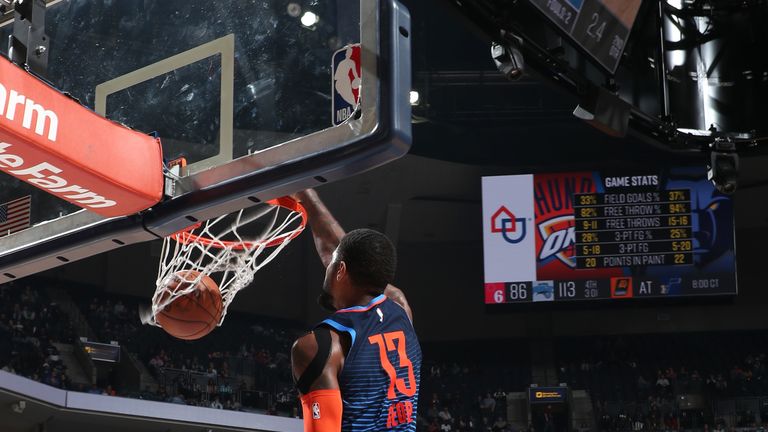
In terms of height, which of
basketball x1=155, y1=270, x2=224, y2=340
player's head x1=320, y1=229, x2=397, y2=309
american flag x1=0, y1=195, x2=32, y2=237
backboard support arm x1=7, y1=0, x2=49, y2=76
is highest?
backboard support arm x1=7, y1=0, x2=49, y2=76

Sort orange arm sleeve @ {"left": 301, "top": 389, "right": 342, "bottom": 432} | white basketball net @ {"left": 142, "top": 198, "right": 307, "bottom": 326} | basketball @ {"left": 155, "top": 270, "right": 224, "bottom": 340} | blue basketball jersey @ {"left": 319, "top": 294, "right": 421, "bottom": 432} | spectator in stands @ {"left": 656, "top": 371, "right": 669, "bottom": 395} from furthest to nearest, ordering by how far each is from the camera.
Result: spectator in stands @ {"left": 656, "top": 371, "right": 669, "bottom": 395} → basketball @ {"left": 155, "top": 270, "right": 224, "bottom": 340} → white basketball net @ {"left": 142, "top": 198, "right": 307, "bottom": 326} → blue basketball jersey @ {"left": 319, "top": 294, "right": 421, "bottom": 432} → orange arm sleeve @ {"left": 301, "top": 389, "right": 342, "bottom": 432}

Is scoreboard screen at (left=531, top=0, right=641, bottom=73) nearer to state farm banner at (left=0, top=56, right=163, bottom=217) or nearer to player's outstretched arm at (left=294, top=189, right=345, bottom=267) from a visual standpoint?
player's outstretched arm at (left=294, top=189, right=345, bottom=267)

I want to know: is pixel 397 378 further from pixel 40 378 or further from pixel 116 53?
pixel 40 378

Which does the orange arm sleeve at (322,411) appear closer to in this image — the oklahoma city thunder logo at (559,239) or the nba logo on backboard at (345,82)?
the nba logo on backboard at (345,82)

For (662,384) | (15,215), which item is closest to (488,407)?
(662,384)

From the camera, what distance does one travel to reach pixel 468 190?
64.0 ft

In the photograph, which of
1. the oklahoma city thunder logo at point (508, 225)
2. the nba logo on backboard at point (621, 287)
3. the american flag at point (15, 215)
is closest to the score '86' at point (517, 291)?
the oklahoma city thunder logo at point (508, 225)

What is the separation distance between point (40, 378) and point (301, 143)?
13.0 meters

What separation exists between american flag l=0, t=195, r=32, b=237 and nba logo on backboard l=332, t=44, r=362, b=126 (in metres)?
1.43

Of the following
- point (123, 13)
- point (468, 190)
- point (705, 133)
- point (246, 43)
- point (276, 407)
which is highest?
point (468, 190)

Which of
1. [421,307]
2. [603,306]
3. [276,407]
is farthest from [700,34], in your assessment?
[421,307]

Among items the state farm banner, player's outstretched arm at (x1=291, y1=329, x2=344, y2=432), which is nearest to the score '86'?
the state farm banner

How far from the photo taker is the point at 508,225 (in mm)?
14672

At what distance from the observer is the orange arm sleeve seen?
2008 mm
